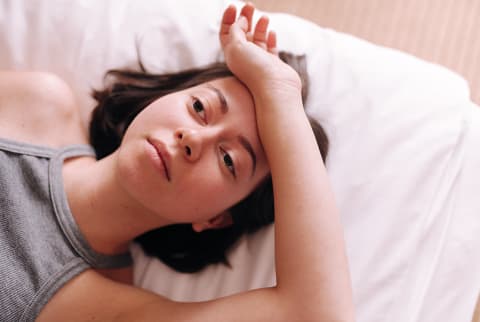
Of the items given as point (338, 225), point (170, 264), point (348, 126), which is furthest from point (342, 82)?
point (170, 264)

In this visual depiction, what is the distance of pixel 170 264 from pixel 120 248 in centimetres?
12

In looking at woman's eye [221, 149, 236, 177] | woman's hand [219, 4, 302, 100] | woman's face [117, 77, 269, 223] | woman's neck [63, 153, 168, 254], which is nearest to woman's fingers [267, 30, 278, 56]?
woman's hand [219, 4, 302, 100]

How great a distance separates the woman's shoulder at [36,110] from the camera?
1.09 m

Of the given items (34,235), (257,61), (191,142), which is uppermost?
(257,61)

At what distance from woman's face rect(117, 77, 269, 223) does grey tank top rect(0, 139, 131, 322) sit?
181mm

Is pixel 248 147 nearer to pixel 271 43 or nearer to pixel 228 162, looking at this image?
pixel 228 162

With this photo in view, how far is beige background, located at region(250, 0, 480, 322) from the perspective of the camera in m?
1.35

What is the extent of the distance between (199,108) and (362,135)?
1.41 ft

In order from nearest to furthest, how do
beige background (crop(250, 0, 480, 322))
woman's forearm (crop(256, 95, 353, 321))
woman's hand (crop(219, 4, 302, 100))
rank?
1. woman's forearm (crop(256, 95, 353, 321))
2. woman's hand (crop(219, 4, 302, 100))
3. beige background (crop(250, 0, 480, 322))

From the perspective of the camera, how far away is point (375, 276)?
1089mm

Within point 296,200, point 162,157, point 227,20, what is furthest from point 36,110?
point 296,200

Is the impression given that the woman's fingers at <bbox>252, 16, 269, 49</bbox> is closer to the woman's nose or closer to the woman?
the woman

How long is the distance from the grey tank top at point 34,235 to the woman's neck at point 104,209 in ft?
0.07

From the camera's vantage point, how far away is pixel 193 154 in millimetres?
906
